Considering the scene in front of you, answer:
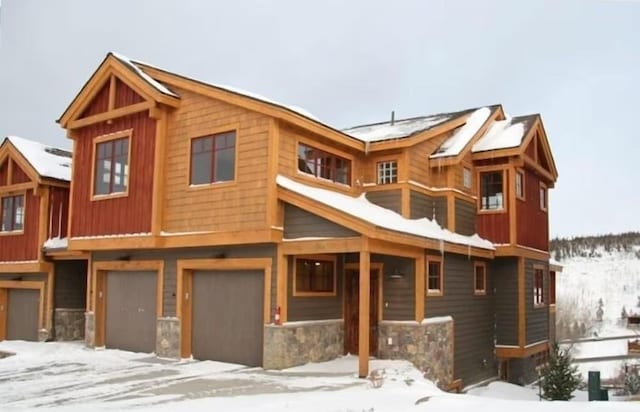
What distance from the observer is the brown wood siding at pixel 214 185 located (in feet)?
42.4

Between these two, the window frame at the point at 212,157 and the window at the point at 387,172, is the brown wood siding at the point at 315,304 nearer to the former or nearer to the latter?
the window frame at the point at 212,157

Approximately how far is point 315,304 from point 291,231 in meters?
1.79

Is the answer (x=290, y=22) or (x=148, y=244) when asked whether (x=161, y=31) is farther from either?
(x=148, y=244)

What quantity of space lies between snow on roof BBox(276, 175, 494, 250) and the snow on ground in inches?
111

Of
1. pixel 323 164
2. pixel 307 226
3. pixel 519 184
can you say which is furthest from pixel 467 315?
pixel 307 226

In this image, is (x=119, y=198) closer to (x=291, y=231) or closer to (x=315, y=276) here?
(x=291, y=231)

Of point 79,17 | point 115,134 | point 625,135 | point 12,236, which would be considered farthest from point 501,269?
point 12,236

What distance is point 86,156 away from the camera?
16.3m

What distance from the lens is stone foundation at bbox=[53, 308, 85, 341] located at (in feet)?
60.6

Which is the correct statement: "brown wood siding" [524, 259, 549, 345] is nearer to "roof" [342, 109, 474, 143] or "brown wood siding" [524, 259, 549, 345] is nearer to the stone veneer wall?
the stone veneer wall

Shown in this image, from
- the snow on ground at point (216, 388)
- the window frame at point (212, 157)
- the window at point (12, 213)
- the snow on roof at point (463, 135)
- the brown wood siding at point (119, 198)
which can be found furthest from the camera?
the window at point (12, 213)

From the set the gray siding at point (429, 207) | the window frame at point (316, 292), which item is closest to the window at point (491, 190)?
the gray siding at point (429, 207)

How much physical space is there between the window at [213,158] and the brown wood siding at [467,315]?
5.18 meters

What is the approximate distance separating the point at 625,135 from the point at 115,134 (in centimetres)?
1192
